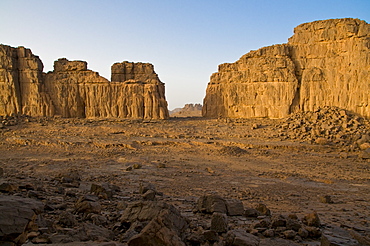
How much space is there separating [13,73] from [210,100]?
16996 millimetres

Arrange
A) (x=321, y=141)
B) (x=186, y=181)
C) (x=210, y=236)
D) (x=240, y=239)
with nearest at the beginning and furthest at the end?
(x=240, y=239) → (x=210, y=236) → (x=186, y=181) → (x=321, y=141)

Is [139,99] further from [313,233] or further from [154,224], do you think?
[154,224]

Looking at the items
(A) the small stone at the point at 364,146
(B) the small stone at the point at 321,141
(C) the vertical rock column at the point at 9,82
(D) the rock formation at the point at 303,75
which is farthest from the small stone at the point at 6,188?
(C) the vertical rock column at the point at 9,82

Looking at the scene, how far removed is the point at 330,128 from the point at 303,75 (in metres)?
6.74

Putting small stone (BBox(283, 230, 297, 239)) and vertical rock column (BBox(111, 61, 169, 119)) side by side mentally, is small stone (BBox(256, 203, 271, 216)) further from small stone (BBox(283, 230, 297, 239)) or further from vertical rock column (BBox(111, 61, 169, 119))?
vertical rock column (BBox(111, 61, 169, 119))

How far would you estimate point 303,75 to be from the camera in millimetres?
21656

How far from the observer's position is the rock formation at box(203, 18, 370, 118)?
64.2ft

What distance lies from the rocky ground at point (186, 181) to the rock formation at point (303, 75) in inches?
81.0

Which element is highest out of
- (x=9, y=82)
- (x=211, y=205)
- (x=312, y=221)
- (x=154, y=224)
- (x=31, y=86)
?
(x=9, y=82)

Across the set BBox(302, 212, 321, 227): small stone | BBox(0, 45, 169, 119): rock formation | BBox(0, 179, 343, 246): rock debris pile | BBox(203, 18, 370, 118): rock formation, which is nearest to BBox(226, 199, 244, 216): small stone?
BBox(0, 179, 343, 246): rock debris pile

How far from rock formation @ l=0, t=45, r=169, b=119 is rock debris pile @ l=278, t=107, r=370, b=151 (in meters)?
10.3

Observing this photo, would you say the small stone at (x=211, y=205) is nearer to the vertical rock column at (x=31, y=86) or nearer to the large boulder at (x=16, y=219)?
the large boulder at (x=16, y=219)

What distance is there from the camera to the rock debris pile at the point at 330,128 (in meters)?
14.7

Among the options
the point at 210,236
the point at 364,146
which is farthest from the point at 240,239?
the point at 364,146
